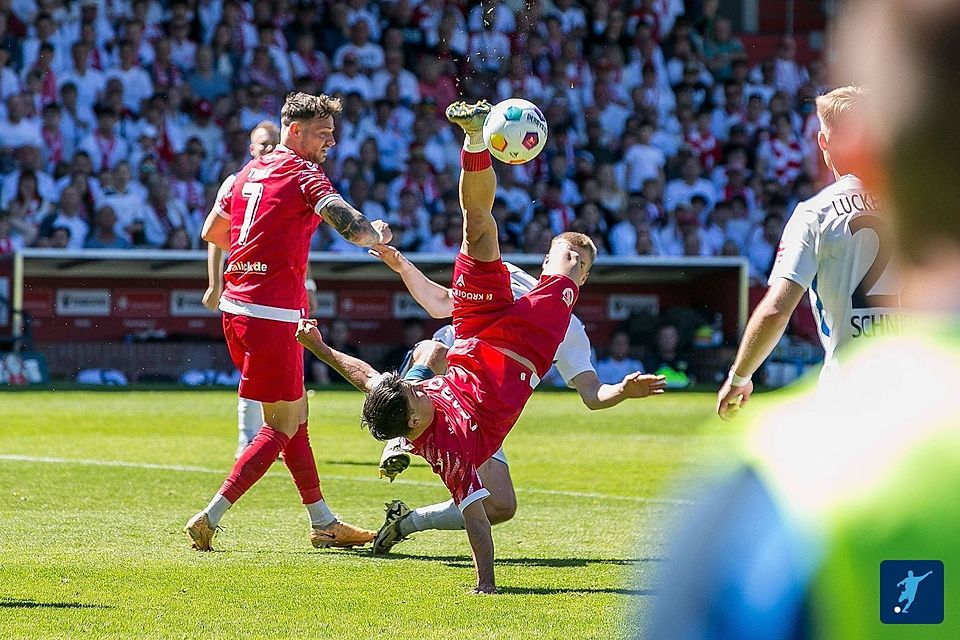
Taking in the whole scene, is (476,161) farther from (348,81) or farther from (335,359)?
(348,81)

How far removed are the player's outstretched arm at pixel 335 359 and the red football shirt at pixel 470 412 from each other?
38 centimetres

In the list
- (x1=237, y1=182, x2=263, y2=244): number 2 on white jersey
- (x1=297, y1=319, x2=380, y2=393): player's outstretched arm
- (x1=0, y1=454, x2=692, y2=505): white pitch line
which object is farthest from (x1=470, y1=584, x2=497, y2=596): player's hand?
(x1=0, y1=454, x2=692, y2=505): white pitch line

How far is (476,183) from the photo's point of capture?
727cm

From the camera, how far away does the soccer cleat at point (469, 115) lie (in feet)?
22.9

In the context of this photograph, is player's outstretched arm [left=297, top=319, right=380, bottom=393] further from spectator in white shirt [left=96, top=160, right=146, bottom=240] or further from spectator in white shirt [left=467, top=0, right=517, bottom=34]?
spectator in white shirt [left=467, top=0, right=517, bottom=34]

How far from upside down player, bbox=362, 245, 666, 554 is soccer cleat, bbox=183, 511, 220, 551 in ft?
2.72

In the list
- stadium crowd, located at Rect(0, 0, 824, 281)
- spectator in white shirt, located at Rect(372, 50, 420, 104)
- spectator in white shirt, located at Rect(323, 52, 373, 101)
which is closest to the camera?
stadium crowd, located at Rect(0, 0, 824, 281)

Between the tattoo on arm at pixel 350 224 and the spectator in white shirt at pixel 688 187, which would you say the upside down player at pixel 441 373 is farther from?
the spectator in white shirt at pixel 688 187

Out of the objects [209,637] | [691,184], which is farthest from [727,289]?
[209,637]

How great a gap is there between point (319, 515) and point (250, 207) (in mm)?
1631

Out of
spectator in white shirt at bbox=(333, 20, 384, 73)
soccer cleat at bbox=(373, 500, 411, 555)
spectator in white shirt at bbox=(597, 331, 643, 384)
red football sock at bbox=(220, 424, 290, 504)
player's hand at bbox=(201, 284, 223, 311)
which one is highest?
spectator in white shirt at bbox=(333, 20, 384, 73)

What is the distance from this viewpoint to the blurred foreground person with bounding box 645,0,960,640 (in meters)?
1.17

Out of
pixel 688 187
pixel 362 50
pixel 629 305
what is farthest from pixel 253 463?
pixel 362 50

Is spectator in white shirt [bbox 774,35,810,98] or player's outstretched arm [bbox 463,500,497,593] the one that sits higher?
spectator in white shirt [bbox 774,35,810,98]
